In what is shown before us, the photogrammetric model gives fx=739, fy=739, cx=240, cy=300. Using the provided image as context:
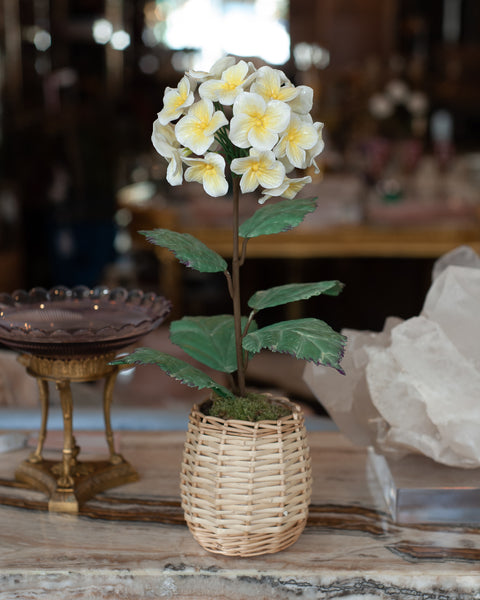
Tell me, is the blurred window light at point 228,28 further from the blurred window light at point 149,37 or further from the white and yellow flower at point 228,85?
the white and yellow flower at point 228,85

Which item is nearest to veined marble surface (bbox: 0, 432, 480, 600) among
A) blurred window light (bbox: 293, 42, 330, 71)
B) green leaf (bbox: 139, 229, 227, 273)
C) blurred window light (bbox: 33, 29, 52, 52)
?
green leaf (bbox: 139, 229, 227, 273)

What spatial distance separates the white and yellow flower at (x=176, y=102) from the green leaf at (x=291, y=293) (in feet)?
0.64

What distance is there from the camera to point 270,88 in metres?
0.68

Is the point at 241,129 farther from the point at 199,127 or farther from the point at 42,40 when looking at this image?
the point at 42,40

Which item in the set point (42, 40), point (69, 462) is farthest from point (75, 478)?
point (42, 40)

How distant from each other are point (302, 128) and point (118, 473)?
0.49 meters

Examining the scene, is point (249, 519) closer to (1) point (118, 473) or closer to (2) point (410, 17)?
(1) point (118, 473)

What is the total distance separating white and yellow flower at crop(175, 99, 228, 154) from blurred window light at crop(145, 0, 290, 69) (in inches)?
269

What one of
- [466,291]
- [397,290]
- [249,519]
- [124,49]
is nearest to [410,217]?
[397,290]

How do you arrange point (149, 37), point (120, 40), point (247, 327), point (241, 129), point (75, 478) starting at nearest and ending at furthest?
point (241, 129)
point (247, 327)
point (75, 478)
point (120, 40)
point (149, 37)

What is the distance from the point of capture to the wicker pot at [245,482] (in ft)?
2.32

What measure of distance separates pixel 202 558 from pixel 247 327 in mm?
236

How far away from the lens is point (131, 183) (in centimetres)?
580

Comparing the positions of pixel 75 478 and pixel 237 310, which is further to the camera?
pixel 75 478
